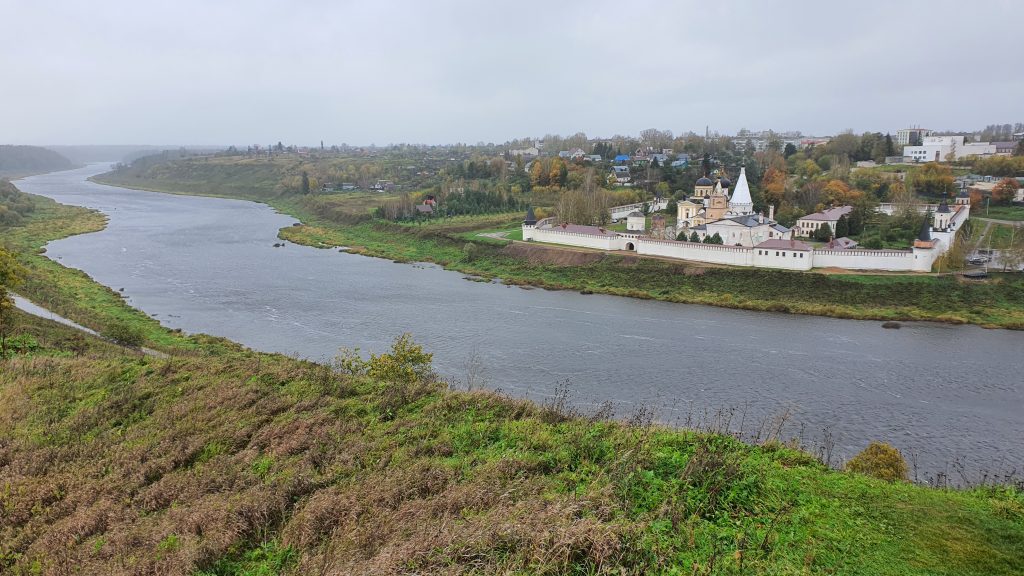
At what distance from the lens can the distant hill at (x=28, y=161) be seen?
295ft

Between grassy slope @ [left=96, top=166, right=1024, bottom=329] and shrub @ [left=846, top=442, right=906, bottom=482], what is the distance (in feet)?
33.7

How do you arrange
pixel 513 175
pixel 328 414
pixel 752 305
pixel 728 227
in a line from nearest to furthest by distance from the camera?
pixel 328 414 < pixel 752 305 < pixel 728 227 < pixel 513 175

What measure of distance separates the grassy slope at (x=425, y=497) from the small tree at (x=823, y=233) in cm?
1898

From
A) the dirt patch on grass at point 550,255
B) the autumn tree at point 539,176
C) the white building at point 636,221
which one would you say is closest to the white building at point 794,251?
the dirt patch on grass at point 550,255

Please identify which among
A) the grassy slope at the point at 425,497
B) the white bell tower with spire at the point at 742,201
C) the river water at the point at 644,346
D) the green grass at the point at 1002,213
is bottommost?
the river water at the point at 644,346

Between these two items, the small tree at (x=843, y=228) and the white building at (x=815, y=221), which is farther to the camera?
the white building at (x=815, y=221)

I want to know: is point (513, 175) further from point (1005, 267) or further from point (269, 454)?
point (269, 454)

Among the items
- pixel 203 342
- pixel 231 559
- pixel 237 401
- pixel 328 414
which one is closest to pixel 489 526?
pixel 231 559

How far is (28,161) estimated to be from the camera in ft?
322

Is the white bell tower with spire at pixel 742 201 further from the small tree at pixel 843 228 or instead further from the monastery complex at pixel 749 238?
the small tree at pixel 843 228

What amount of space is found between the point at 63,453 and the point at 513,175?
41.7 m

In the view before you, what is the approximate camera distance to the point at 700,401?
10.7m

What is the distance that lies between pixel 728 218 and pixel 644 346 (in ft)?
34.5

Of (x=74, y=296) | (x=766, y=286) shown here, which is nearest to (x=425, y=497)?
(x=766, y=286)
